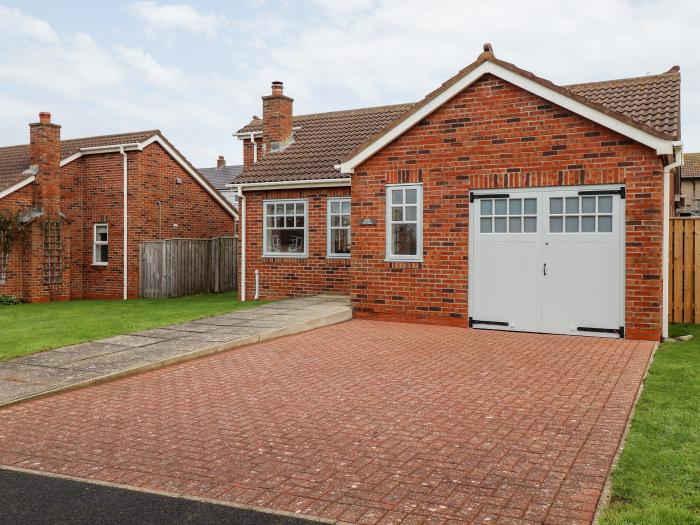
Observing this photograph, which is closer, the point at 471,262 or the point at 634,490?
the point at 634,490

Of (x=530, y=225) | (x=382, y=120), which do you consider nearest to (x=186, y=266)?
(x=382, y=120)

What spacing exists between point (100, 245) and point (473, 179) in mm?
15256

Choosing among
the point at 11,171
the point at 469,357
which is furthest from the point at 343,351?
the point at 11,171

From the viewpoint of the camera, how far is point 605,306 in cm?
1173

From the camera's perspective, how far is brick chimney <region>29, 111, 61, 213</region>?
2127 cm

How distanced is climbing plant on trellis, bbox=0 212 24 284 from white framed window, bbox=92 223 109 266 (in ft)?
9.03

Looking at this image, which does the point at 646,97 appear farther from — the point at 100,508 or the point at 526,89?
the point at 100,508

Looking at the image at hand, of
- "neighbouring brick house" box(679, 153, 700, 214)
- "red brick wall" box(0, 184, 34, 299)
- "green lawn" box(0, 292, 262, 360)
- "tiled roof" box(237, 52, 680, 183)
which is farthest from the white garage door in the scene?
"neighbouring brick house" box(679, 153, 700, 214)

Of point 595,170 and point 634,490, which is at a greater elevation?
point 595,170

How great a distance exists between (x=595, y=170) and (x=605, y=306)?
2.42m

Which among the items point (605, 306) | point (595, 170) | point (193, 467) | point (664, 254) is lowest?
point (193, 467)

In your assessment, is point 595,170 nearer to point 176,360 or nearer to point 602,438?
point 602,438

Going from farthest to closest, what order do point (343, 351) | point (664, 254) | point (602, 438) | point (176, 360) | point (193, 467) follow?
1. point (664, 254)
2. point (343, 351)
3. point (176, 360)
4. point (602, 438)
5. point (193, 467)

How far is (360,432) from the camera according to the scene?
239 inches
